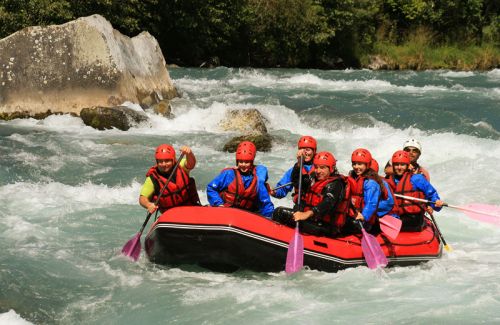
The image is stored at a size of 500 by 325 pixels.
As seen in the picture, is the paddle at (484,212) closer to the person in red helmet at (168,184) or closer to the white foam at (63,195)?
the person in red helmet at (168,184)

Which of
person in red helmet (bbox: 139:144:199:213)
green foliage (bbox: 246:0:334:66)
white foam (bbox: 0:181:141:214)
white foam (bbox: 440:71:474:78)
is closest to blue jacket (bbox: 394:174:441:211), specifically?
person in red helmet (bbox: 139:144:199:213)

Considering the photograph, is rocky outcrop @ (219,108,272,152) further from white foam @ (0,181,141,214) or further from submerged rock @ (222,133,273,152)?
white foam @ (0,181,141,214)

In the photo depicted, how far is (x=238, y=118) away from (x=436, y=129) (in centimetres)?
375

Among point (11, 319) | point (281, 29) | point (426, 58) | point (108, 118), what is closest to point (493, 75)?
point (426, 58)

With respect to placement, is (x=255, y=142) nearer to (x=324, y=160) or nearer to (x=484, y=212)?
(x=484, y=212)

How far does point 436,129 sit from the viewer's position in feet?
41.5

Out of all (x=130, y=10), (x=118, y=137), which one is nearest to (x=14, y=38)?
(x=118, y=137)

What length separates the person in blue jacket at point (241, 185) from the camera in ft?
19.1

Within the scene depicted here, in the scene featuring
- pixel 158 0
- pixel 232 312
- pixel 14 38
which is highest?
pixel 158 0

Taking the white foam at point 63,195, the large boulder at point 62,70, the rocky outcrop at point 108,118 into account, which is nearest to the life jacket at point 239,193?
the white foam at point 63,195

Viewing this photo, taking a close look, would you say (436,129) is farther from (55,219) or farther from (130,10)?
(130,10)

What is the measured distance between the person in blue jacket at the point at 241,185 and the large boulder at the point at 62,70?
7.34 metres

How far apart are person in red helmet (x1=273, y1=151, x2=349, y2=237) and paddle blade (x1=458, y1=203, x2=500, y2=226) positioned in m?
1.70

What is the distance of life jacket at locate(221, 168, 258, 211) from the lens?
5.83 meters
